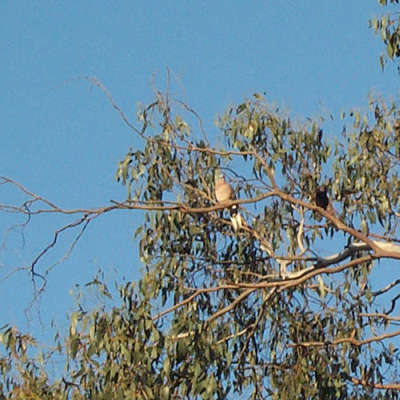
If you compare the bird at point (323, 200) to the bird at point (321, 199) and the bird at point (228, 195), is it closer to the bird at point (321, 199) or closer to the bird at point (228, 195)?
the bird at point (321, 199)

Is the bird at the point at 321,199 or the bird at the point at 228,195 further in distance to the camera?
the bird at the point at 228,195

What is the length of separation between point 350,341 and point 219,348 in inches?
39.7

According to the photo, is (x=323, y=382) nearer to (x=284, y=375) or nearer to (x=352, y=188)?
(x=284, y=375)

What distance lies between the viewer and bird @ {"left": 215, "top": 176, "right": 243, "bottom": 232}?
9.76 metres

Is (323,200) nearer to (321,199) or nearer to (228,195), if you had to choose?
(321,199)

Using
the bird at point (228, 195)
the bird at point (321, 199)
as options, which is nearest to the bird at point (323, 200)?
the bird at point (321, 199)

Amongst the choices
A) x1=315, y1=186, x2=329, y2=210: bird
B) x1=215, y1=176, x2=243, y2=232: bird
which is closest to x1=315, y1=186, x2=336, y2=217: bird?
x1=315, y1=186, x2=329, y2=210: bird

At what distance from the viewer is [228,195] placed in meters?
9.77

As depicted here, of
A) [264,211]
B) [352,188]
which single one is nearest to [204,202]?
[264,211]

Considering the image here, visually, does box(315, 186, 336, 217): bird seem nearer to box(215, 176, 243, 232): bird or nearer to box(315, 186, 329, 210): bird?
box(315, 186, 329, 210): bird

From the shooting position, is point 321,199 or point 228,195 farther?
point 228,195

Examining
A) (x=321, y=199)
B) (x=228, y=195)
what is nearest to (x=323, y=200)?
(x=321, y=199)

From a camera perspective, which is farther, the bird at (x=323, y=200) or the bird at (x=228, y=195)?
the bird at (x=228, y=195)

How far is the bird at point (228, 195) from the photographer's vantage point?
9.76 meters
